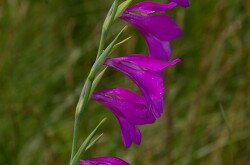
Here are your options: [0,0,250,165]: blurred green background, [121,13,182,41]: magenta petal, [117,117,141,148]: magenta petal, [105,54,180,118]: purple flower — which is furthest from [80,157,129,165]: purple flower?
[0,0,250,165]: blurred green background

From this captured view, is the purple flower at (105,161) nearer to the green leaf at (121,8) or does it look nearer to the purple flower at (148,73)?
the purple flower at (148,73)

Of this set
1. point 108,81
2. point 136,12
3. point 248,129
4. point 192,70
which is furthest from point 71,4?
point 136,12

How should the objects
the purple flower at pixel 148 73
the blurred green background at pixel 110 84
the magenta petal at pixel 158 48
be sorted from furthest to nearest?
the blurred green background at pixel 110 84, the magenta petal at pixel 158 48, the purple flower at pixel 148 73

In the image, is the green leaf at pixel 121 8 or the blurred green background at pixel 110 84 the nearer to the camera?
the green leaf at pixel 121 8

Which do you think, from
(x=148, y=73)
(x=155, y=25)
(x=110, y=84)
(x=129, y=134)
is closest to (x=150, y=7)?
(x=155, y=25)

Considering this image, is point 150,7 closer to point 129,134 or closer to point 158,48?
point 158,48

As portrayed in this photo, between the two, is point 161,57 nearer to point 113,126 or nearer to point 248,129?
point 248,129

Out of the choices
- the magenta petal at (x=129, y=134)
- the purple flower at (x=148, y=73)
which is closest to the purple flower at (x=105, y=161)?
the magenta petal at (x=129, y=134)

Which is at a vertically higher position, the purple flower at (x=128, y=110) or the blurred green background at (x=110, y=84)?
the purple flower at (x=128, y=110)

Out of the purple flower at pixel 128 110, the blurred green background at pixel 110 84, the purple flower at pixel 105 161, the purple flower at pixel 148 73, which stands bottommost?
the blurred green background at pixel 110 84
